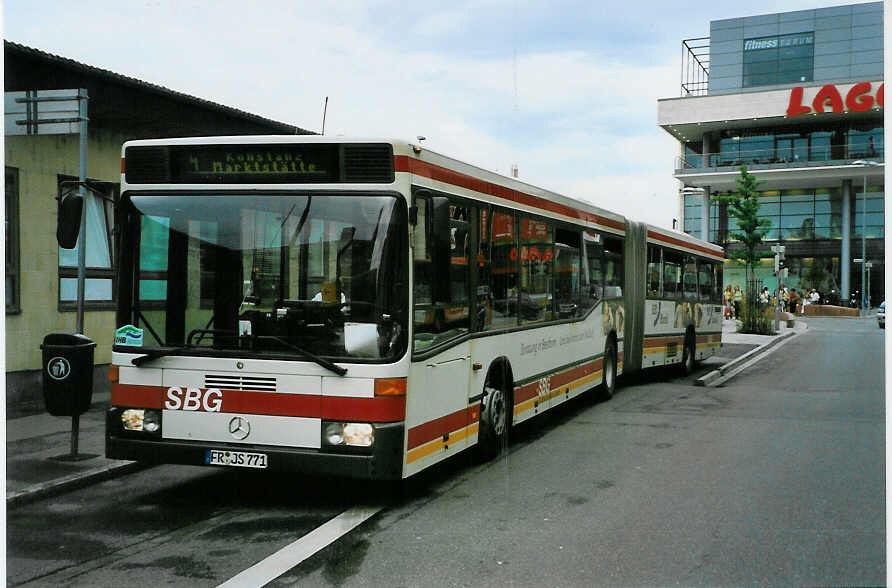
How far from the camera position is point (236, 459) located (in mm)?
6352

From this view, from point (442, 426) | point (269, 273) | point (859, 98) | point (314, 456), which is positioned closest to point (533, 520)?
point (442, 426)

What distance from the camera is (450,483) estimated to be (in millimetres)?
7605

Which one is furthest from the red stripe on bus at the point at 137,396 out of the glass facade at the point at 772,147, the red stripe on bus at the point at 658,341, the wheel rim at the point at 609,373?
the red stripe on bus at the point at 658,341

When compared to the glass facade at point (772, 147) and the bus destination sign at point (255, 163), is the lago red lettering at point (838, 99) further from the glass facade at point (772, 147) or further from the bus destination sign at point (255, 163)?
the bus destination sign at point (255, 163)

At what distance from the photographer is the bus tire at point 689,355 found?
58.2ft

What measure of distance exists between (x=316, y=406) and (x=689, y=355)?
42.8 feet

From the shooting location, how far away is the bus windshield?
248 inches

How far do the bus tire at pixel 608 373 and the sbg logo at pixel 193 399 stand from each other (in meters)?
7.57

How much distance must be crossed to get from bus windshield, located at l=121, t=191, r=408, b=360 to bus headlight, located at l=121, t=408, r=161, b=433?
450mm

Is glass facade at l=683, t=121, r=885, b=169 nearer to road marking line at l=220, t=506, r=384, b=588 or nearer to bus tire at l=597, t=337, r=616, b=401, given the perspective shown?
bus tire at l=597, t=337, r=616, b=401

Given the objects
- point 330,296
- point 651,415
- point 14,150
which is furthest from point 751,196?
point 330,296

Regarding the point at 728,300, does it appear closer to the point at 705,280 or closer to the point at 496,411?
the point at 705,280

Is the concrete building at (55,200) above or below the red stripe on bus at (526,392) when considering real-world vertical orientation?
above

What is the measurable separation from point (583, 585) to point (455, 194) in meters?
3.49
